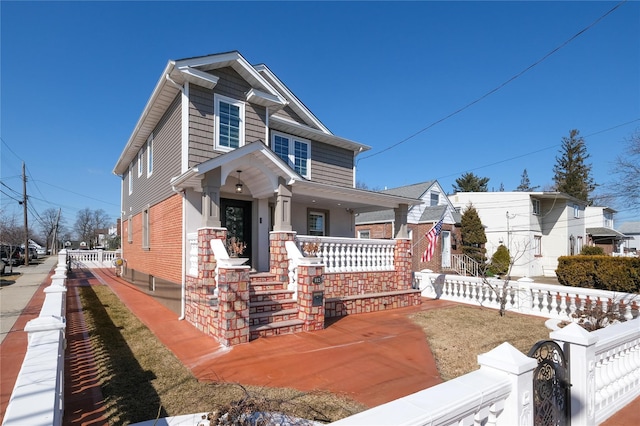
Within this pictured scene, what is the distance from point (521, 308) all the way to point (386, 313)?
3.88 m

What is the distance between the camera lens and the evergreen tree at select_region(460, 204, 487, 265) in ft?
65.6

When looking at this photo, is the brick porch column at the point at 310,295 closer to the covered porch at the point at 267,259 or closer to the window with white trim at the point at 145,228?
the covered porch at the point at 267,259

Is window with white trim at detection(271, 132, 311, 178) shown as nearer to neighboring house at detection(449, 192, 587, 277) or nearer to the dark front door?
the dark front door

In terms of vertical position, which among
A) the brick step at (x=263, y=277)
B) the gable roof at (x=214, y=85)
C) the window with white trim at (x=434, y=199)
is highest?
the gable roof at (x=214, y=85)

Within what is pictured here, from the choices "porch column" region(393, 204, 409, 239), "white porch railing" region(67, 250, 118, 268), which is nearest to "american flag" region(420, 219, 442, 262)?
"porch column" region(393, 204, 409, 239)

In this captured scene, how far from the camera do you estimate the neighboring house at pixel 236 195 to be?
7164 millimetres

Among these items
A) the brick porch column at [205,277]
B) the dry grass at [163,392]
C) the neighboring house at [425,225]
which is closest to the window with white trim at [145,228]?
the brick porch column at [205,277]

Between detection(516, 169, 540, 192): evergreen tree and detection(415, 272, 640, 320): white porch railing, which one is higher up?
detection(516, 169, 540, 192): evergreen tree

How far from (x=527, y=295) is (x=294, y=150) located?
841 centimetres

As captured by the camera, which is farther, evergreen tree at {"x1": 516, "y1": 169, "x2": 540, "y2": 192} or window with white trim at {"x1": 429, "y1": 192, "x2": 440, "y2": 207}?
evergreen tree at {"x1": 516, "y1": 169, "x2": 540, "y2": 192}

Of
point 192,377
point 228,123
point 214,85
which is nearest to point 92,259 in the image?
point 228,123

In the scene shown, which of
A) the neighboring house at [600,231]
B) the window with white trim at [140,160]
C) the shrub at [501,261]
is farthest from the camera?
the neighboring house at [600,231]

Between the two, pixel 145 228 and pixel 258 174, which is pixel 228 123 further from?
pixel 145 228

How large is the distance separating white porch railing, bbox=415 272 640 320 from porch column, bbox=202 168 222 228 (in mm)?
7522
